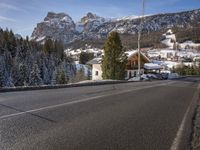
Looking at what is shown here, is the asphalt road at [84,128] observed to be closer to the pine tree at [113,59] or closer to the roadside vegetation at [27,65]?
the pine tree at [113,59]

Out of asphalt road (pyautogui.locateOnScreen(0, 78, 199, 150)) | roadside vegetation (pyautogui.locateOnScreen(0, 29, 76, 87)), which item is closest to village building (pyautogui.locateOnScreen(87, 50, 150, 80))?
roadside vegetation (pyautogui.locateOnScreen(0, 29, 76, 87))

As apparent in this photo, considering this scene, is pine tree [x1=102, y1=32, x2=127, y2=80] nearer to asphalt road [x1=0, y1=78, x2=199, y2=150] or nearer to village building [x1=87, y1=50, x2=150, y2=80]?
village building [x1=87, y1=50, x2=150, y2=80]

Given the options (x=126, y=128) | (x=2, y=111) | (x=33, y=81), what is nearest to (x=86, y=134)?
(x=126, y=128)

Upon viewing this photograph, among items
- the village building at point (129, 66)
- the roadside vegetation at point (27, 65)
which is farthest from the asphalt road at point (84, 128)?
the village building at point (129, 66)

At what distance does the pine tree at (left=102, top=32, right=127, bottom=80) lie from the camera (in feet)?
151

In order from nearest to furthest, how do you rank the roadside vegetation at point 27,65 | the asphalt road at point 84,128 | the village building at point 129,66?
the asphalt road at point 84,128, the roadside vegetation at point 27,65, the village building at point 129,66

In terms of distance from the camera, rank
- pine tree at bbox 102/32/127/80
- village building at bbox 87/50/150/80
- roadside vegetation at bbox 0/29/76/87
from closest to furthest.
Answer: pine tree at bbox 102/32/127/80 → roadside vegetation at bbox 0/29/76/87 → village building at bbox 87/50/150/80

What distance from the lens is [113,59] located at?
46.4 m

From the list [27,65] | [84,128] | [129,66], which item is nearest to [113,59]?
[129,66]

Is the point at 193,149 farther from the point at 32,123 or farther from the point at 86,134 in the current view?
the point at 32,123

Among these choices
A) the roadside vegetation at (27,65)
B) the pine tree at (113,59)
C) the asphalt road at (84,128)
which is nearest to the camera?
the asphalt road at (84,128)

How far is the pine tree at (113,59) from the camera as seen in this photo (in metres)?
46.1

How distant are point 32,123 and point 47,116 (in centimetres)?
90

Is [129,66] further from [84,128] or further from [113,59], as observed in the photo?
[84,128]
